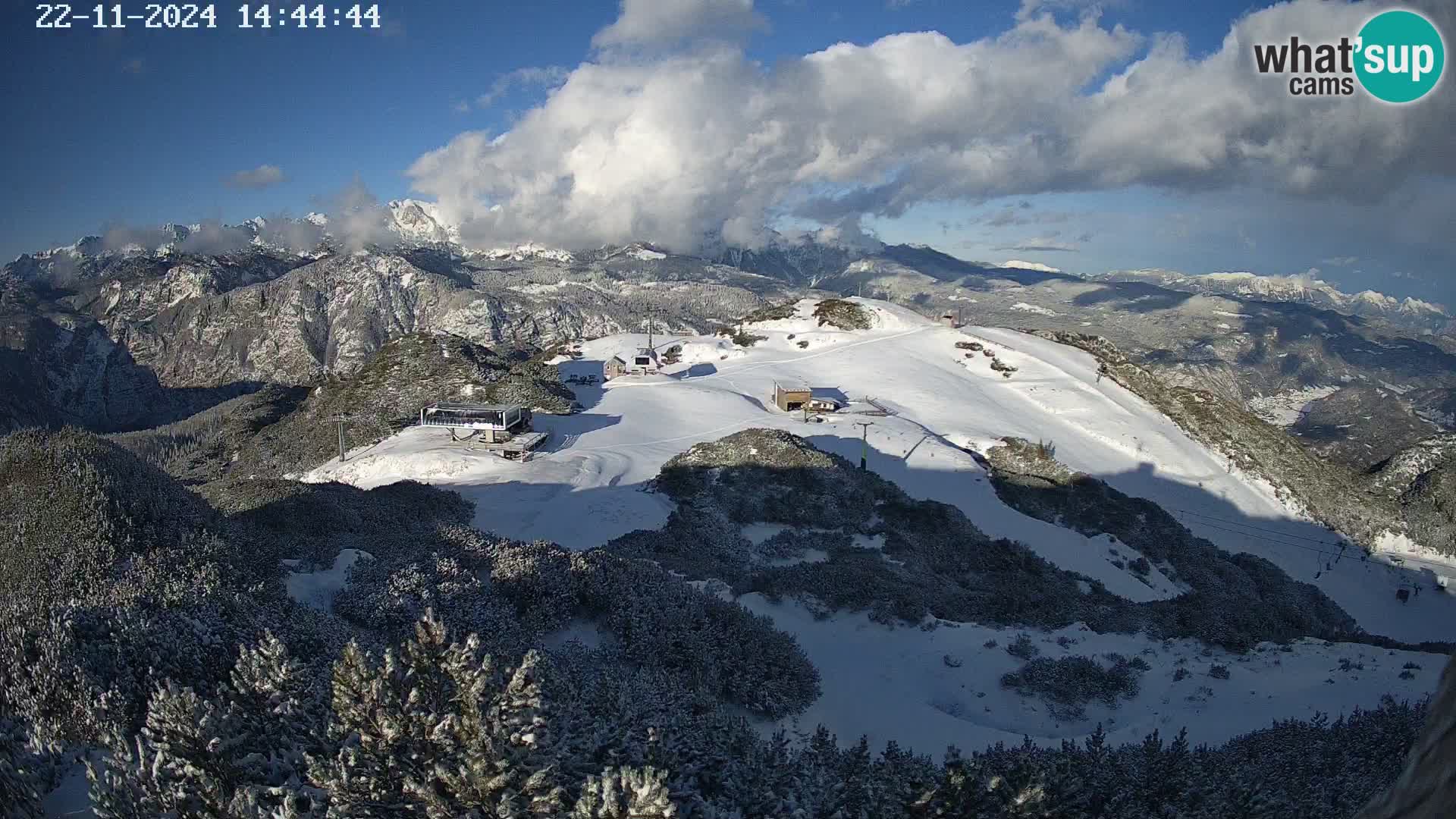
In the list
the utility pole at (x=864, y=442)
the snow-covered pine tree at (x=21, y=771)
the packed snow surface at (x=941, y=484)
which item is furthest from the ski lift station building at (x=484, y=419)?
the snow-covered pine tree at (x=21, y=771)

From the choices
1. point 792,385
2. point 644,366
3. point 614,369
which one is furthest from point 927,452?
point 614,369

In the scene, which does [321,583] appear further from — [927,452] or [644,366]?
[644,366]

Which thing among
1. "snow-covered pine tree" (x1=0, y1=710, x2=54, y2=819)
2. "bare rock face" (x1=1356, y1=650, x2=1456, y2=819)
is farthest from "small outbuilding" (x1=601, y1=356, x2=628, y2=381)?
"bare rock face" (x1=1356, y1=650, x2=1456, y2=819)

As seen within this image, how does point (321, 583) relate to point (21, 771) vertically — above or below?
below

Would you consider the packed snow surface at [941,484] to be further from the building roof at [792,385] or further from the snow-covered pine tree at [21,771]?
the snow-covered pine tree at [21,771]

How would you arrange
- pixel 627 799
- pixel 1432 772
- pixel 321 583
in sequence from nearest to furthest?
1. pixel 1432 772
2. pixel 627 799
3. pixel 321 583

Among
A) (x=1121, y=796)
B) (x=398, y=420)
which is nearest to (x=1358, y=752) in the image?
(x=1121, y=796)
